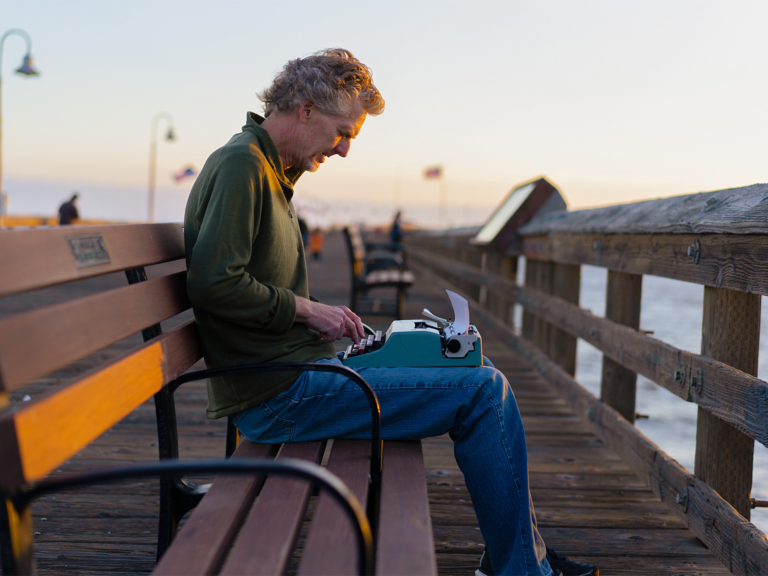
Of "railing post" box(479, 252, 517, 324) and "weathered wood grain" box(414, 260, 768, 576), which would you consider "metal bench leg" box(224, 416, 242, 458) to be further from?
"railing post" box(479, 252, 517, 324)

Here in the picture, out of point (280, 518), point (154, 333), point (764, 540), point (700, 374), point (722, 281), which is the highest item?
point (722, 281)

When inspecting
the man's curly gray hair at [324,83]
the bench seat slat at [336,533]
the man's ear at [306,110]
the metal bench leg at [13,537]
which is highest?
the man's curly gray hair at [324,83]

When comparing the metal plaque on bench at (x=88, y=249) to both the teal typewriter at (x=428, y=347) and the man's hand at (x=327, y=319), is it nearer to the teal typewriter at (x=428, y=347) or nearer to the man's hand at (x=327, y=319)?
the man's hand at (x=327, y=319)

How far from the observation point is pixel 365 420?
6.49ft

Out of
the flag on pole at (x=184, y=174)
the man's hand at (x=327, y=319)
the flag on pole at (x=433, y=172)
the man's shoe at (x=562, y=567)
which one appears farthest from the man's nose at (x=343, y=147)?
the flag on pole at (x=433, y=172)

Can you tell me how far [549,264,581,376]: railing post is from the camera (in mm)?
4523

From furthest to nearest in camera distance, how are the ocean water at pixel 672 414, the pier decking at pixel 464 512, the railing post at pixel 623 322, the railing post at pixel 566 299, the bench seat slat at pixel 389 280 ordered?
the bench seat slat at pixel 389 280 → the ocean water at pixel 672 414 → the railing post at pixel 566 299 → the railing post at pixel 623 322 → the pier decking at pixel 464 512

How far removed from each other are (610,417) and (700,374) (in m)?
1.11

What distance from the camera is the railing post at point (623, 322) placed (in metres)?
3.39

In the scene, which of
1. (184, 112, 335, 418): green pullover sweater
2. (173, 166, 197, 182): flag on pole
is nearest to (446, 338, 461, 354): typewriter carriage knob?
(184, 112, 335, 418): green pullover sweater

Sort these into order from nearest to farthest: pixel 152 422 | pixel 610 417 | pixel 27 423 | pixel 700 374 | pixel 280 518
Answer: pixel 27 423, pixel 280 518, pixel 700 374, pixel 610 417, pixel 152 422

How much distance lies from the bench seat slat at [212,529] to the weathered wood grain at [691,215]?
1564 mm

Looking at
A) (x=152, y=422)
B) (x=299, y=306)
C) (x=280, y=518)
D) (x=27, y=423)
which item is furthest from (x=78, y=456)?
(x=27, y=423)

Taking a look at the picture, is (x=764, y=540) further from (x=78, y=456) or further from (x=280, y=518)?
Answer: (x=78, y=456)
